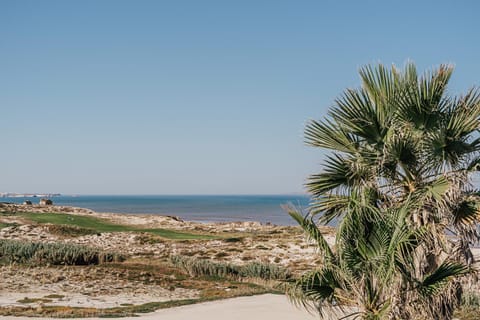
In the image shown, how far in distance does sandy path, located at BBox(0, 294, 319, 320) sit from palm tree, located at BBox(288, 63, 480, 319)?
4966 mm

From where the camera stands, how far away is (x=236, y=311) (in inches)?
517

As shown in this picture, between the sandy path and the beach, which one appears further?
the beach

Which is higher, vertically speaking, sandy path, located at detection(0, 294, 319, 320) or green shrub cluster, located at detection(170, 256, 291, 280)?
sandy path, located at detection(0, 294, 319, 320)

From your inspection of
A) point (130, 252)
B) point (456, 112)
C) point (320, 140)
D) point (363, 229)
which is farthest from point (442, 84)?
point (130, 252)

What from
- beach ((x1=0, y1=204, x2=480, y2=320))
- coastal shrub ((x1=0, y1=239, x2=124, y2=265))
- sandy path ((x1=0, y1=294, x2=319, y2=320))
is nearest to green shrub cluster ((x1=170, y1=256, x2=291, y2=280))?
beach ((x1=0, y1=204, x2=480, y2=320))

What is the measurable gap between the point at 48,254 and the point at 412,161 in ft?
61.0

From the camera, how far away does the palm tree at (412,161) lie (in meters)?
7.75

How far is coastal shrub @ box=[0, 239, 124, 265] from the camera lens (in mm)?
22031

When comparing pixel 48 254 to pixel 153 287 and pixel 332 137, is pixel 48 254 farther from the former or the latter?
pixel 332 137

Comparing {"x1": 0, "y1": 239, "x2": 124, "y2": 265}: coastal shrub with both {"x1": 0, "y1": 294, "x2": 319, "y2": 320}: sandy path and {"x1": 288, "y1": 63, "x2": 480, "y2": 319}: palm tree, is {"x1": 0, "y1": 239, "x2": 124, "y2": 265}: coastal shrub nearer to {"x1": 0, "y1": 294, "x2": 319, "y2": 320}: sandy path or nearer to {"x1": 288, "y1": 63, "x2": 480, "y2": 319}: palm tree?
{"x1": 0, "y1": 294, "x2": 319, "y2": 320}: sandy path

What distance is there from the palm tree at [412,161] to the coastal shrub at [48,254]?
655 inches

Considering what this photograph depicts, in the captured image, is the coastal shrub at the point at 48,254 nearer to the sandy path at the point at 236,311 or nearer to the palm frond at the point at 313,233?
the sandy path at the point at 236,311

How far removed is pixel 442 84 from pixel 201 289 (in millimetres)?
12201

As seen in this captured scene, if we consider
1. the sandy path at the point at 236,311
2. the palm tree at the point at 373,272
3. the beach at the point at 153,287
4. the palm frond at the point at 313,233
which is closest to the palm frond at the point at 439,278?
the palm tree at the point at 373,272
